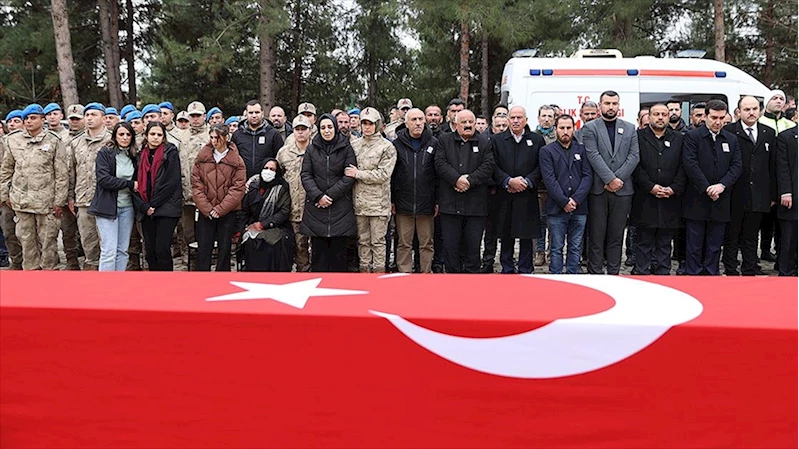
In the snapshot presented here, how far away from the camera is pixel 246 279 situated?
2.89 meters

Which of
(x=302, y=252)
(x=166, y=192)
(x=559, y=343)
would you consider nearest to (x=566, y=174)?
(x=302, y=252)

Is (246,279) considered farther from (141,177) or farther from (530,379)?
(141,177)

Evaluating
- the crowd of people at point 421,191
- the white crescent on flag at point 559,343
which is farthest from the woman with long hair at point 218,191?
the white crescent on flag at point 559,343

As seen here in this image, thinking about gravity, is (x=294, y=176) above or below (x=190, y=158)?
below

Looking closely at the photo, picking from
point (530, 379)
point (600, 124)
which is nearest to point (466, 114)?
point (600, 124)

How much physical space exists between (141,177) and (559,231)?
4014 millimetres

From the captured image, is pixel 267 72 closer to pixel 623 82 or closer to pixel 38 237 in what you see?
pixel 623 82

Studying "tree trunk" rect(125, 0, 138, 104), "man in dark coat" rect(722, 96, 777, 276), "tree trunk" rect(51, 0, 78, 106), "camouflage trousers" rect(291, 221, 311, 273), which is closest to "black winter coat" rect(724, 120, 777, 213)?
"man in dark coat" rect(722, 96, 777, 276)

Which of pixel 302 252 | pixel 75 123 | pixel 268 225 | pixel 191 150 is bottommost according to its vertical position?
pixel 302 252

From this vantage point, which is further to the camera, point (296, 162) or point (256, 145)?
point (256, 145)

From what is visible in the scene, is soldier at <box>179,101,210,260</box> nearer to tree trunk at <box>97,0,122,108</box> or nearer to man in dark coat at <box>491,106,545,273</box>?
man in dark coat at <box>491,106,545,273</box>

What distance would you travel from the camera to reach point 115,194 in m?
6.61

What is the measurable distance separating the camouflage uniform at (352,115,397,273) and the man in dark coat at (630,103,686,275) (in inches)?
94.6

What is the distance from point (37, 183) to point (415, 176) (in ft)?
12.5
